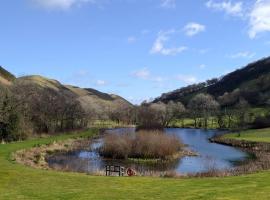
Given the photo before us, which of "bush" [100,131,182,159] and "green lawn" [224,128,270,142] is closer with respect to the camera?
"bush" [100,131,182,159]

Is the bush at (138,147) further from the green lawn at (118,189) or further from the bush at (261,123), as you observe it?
the bush at (261,123)

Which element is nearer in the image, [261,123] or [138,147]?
[138,147]

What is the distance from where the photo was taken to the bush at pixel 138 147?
70.2 metres

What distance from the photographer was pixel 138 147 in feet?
232

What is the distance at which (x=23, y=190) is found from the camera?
89.5 feet

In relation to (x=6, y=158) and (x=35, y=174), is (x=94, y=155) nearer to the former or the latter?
(x=6, y=158)

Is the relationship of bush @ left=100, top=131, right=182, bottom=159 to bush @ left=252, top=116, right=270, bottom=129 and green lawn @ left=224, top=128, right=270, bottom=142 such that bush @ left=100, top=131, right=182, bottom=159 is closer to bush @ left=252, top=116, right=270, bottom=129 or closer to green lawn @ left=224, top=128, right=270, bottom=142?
green lawn @ left=224, top=128, right=270, bottom=142

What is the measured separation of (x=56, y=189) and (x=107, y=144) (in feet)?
146

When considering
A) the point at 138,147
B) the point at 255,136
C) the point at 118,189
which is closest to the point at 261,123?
the point at 255,136

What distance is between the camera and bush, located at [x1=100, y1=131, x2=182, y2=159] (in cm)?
7019

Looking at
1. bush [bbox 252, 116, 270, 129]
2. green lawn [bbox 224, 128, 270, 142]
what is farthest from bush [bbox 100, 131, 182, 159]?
bush [bbox 252, 116, 270, 129]

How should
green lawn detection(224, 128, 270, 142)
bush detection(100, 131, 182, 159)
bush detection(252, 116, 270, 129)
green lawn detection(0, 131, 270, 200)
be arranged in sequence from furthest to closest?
1. bush detection(252, 116, 270, 129)
2. green lawn detection(224, 128, 270, 142)
3. bush detection(100, 131, 182, 159)
4. green lawn detection(0, 131, 270, 200)

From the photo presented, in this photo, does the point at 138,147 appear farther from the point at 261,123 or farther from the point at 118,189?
the point at 261,123

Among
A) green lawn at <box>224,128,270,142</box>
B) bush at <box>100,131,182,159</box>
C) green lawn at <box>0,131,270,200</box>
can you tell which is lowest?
green lawn at <box>0,131,270,200</box>
